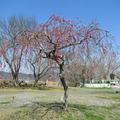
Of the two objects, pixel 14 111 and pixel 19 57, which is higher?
pixel 19 57

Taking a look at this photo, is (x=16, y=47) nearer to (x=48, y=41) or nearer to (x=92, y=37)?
(x=48, y=41)

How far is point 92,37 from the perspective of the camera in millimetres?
13742

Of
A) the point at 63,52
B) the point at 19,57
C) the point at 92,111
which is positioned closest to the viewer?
the point at 19,57

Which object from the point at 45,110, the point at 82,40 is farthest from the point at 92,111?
the point at 82,40

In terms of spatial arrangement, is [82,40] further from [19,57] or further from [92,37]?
[19,57]

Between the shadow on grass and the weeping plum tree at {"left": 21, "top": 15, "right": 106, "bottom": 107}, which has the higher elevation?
the weeping plum tree at {"left": 21, "top": 15, "right": 106, "bottom": 107}

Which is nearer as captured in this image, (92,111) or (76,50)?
(76,50)

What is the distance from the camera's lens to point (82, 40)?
1368 cm

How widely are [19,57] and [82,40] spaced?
2637 mm

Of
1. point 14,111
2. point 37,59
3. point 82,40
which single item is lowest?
point 14,111

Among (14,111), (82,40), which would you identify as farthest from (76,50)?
(14,111)

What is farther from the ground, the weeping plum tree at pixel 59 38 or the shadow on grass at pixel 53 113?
the weeping plum tree at pixel 59 38

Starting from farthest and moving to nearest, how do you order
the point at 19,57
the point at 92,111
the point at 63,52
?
the point at 92,111 < the point at 63,52 < the point at 19,57

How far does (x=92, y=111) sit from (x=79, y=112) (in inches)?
40.5
